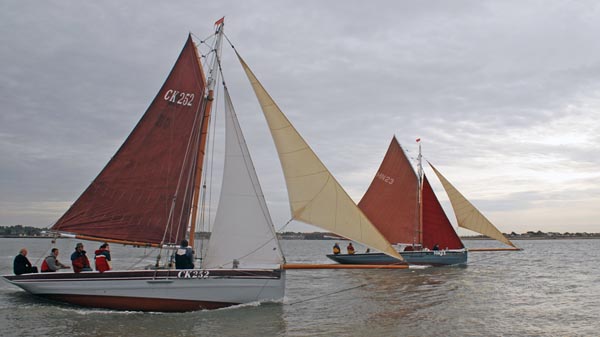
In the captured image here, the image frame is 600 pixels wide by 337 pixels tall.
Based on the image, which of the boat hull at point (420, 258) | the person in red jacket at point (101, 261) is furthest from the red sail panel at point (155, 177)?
the boat hull at point (420, 258)

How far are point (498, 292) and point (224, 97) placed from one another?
18546 mm

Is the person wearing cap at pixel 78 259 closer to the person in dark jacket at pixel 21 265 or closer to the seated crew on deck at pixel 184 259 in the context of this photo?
the person in dark jacket at pixel 21 265

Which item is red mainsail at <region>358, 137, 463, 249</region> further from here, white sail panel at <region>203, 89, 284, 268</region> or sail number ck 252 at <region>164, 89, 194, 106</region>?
sail number ck 252 at <region>164, 89, 194, 106</region>

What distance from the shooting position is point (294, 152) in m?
18.2

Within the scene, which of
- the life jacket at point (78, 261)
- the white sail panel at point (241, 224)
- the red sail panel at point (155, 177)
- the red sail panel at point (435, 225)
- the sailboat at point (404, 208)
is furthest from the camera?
the red sail panel at point (435, 225)

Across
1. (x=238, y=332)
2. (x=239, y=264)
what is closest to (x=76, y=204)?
(x=239, y=264)

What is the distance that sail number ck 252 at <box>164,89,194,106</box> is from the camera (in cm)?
1997

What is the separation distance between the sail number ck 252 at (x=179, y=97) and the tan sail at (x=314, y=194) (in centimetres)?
359

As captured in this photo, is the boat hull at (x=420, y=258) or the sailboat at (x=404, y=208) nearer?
the boat hull at (x=420, y=258)

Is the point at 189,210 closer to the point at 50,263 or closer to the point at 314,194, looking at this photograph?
the point at 314,194

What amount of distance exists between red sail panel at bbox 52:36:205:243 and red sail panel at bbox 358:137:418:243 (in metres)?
28.3

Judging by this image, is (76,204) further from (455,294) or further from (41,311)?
(455,294)

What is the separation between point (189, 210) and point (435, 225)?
106 ft

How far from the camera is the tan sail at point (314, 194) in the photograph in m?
17.6
